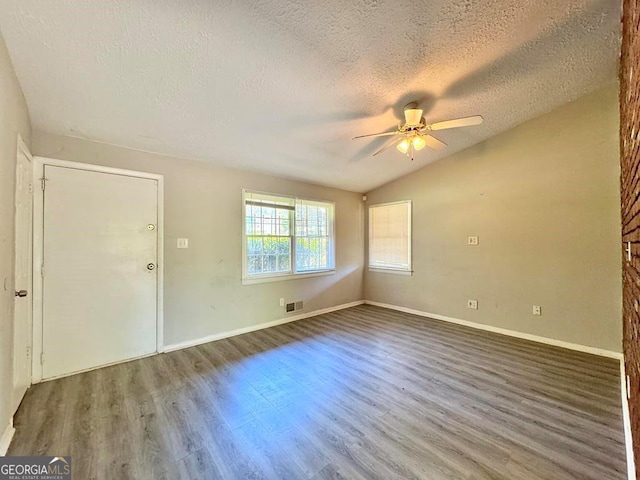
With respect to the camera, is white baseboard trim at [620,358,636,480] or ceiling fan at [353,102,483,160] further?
ceiling fan at [353,102,483,160]

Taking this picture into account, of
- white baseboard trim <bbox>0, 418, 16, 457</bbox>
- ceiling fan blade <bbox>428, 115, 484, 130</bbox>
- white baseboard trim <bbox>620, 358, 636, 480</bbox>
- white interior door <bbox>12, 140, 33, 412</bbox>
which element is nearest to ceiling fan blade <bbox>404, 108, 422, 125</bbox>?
ceiling fan blade <bbox>428, 115, 484, 130</bbox>

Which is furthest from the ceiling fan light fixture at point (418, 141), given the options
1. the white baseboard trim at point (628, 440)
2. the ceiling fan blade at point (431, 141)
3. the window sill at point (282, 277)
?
the window sill at point (282, 277)

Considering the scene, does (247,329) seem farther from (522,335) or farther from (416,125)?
(522,335)

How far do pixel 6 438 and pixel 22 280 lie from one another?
120cm

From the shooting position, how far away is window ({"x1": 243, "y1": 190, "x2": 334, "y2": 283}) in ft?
13.0

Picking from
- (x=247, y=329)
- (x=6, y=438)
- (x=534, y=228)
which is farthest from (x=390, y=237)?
(x=6, y=438)

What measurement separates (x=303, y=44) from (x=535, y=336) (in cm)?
441

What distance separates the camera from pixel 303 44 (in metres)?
1.90

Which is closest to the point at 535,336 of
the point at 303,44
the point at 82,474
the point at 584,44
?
the point at 584,44

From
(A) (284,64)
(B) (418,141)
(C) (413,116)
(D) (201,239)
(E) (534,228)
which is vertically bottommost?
(D) (201,239)

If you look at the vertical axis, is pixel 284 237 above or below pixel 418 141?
below

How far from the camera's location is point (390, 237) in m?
5.22

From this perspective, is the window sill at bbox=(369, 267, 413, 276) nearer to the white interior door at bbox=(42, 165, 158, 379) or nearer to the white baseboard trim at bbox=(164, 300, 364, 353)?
the white baseboard trim at bbox=(164, 300, 364, 353)

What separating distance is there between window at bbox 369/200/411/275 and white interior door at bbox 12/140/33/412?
492 centimetres
